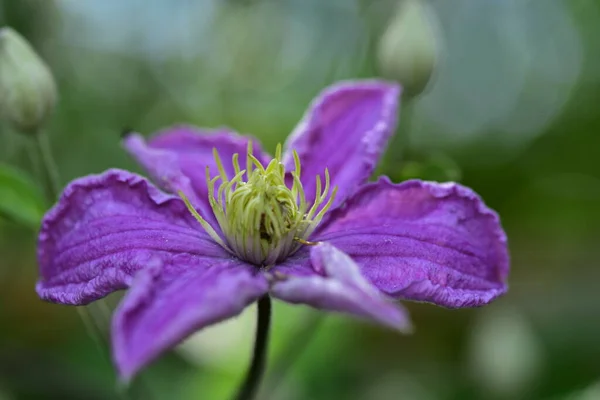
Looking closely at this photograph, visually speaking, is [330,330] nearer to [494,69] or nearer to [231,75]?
[231,75]

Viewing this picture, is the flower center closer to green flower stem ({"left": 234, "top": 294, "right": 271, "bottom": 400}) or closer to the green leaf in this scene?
green flower stem ({"left": 234, "top": 294, "right": 271, "bottom": 400})

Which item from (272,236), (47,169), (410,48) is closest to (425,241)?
(272,236)

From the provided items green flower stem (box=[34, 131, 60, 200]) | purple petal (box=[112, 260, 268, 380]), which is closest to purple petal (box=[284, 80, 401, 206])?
purple petal (box=[112, 260, 268, 380])

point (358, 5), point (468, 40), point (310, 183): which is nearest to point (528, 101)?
point (468, 40)

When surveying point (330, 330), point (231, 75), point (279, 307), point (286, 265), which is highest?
point (286, 265)

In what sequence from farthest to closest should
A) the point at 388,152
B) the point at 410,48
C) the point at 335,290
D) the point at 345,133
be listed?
1. the point at 388,152
2. the point at 410,48
3. the point at 345,133
4. the point at 335,290

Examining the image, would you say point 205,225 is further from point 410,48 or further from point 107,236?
point 410,48
